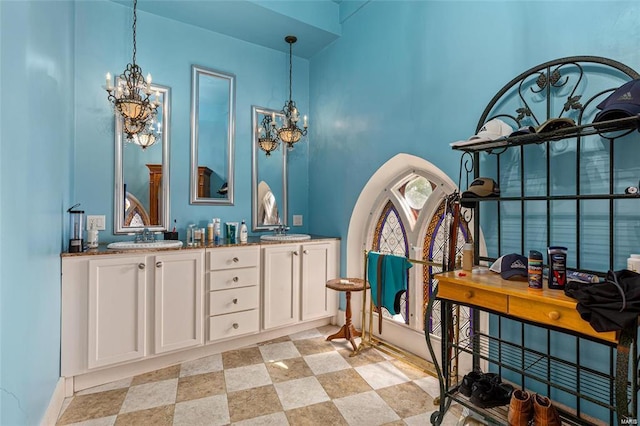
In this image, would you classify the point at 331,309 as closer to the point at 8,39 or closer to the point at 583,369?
the point at 583,369

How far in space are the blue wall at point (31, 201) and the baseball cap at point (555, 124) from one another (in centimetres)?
219

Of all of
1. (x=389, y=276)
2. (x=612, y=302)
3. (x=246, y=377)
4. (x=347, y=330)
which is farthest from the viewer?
(x=347, y=330)

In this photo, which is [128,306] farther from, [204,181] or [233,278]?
[204,181]

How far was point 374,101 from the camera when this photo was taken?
116 inches

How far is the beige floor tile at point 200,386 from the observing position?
2.17m

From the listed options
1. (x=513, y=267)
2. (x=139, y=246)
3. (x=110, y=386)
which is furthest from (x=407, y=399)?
(x=139, y=246)

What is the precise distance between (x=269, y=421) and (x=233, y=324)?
1.06 meters

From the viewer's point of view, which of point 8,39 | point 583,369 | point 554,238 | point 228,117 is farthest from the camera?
point 228,117

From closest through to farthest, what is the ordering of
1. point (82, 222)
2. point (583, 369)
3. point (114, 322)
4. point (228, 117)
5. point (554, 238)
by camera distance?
point (583, 369) < point (554, 238) < point (114, 322) < point (82, 222) < point (228, 117)

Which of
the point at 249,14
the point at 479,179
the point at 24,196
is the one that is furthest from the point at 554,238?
the point at 249,14

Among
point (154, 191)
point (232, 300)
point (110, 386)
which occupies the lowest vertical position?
point (110, 386)

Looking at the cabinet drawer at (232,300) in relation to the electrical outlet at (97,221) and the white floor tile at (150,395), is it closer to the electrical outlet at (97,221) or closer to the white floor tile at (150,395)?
the white floor tile at (150,395)

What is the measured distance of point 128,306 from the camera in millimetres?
2363

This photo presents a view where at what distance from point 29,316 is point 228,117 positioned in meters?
2.41
